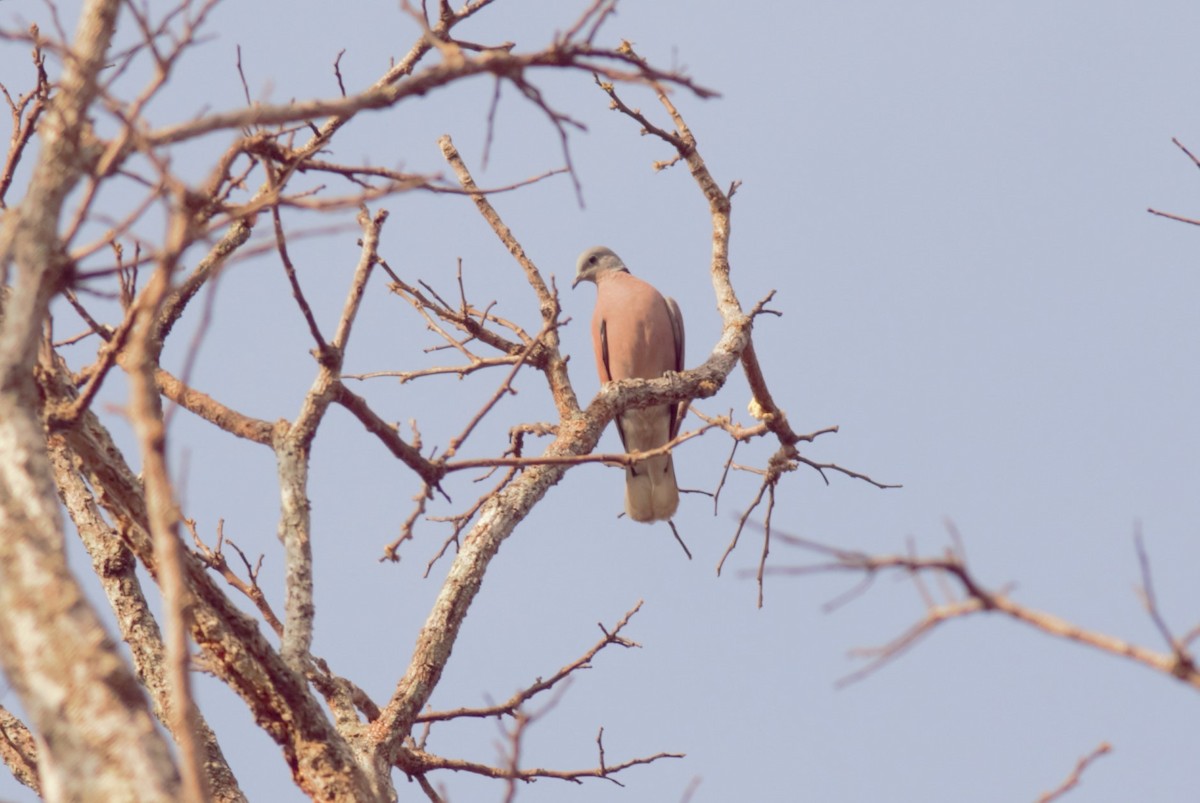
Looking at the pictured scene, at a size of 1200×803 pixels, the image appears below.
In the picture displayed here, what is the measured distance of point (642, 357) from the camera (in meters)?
6.69

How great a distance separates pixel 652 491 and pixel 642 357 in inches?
39.4

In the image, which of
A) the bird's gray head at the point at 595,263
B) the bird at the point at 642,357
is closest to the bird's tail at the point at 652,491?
the bird at the point at 642,357

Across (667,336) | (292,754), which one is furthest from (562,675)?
(667,336)

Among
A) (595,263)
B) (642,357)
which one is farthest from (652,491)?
(595,263)

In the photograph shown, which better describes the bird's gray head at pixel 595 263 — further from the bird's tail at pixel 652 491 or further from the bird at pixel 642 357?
the bird's tail at pixel 652 491

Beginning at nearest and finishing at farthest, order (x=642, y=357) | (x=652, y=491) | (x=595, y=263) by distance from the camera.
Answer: (x=652, y=491)
(x=642, y=357)
(x=595, y=263)

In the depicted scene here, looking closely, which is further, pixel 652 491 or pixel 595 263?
pixel 595 263

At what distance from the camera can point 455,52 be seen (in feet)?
6.41

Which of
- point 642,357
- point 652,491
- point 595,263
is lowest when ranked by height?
point 652,491

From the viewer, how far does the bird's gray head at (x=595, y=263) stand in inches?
298

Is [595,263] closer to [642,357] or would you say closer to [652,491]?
[642,357]

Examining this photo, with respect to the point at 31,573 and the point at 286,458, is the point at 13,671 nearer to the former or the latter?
the point at 31,573

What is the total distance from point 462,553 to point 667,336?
11.2ft

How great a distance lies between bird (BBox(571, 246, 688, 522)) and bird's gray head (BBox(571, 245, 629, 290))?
5.3 inches
